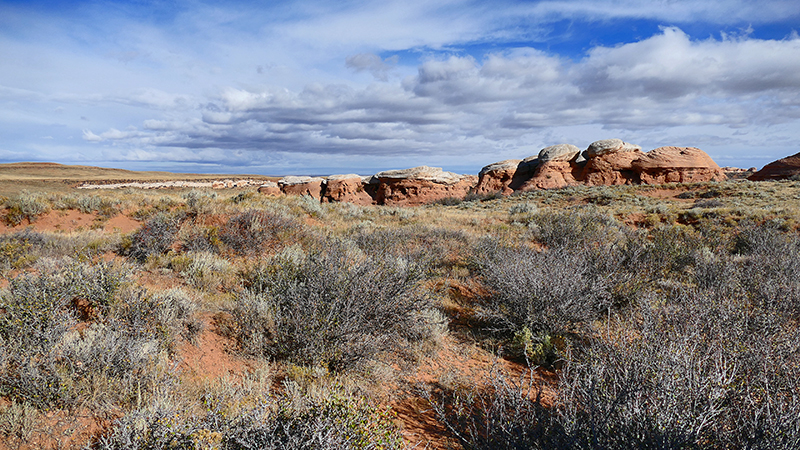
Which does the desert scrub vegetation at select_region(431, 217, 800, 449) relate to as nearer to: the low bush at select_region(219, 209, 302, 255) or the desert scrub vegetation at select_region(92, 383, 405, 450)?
the desert scrub vegetation at select_region(92, 383, 405, 450)

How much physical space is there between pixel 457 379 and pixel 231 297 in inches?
122

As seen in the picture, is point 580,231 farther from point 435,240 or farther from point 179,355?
point 179,355

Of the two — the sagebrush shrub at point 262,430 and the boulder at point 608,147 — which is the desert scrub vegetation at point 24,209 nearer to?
the sagebrush shrub at point 262,430

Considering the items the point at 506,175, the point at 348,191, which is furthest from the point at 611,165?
the point at 348,191

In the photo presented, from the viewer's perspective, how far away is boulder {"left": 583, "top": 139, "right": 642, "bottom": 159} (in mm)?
28922

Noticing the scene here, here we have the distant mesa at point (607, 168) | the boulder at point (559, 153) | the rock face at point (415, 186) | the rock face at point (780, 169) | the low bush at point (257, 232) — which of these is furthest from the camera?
the rock face at point (780, 169)

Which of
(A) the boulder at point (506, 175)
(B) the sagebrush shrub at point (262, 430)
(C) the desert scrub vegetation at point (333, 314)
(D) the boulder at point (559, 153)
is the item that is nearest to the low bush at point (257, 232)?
(C) the desert scrub vegetation at point (333, 314)

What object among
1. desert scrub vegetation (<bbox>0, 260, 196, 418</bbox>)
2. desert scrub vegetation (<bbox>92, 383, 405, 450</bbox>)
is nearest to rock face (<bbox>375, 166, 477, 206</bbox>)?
desert scrub vegetation (<bbox>0, 260, 196, 418</bbox>)

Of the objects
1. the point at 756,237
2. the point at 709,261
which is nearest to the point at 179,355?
the point at 709,261

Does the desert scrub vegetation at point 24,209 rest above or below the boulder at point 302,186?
below

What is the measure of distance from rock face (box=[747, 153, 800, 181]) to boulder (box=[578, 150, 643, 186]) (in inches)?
583

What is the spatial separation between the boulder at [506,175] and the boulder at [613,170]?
14.8 feet

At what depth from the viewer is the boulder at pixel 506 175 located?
3153 cm

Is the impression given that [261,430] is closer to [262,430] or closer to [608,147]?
[262,430]
